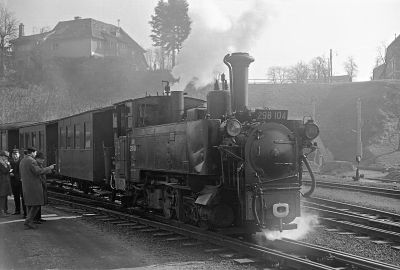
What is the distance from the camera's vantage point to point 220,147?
8.12m

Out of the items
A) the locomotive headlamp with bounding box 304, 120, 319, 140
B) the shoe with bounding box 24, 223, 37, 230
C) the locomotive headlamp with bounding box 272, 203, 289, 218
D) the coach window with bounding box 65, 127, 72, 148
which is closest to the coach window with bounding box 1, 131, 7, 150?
the coach window with bounding box 65, 127, 72, 148

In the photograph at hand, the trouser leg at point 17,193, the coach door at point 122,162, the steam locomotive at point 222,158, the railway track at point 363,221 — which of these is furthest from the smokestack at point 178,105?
the trouser leg at point 17,193

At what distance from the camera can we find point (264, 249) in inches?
287

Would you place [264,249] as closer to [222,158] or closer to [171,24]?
[222,158]

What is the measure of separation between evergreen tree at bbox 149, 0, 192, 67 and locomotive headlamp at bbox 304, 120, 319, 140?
23.2ft

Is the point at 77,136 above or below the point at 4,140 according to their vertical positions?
above

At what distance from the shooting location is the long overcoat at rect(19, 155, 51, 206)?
10.4m

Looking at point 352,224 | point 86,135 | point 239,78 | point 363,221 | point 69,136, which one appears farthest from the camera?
point 69,136

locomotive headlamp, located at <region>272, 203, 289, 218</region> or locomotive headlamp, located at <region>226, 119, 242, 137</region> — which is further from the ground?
locomotive headlamp, located at <region>226, 119, 242, 137</region>

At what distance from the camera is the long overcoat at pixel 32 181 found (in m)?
10.4

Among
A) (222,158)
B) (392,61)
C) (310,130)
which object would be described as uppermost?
(392,61)

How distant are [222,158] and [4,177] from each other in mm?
6820

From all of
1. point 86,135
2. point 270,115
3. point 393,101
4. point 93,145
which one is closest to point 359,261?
point 270,115

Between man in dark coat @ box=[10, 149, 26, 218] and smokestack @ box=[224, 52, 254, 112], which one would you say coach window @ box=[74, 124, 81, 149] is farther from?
smokestack @ box=[224, 52, 254, 112]
